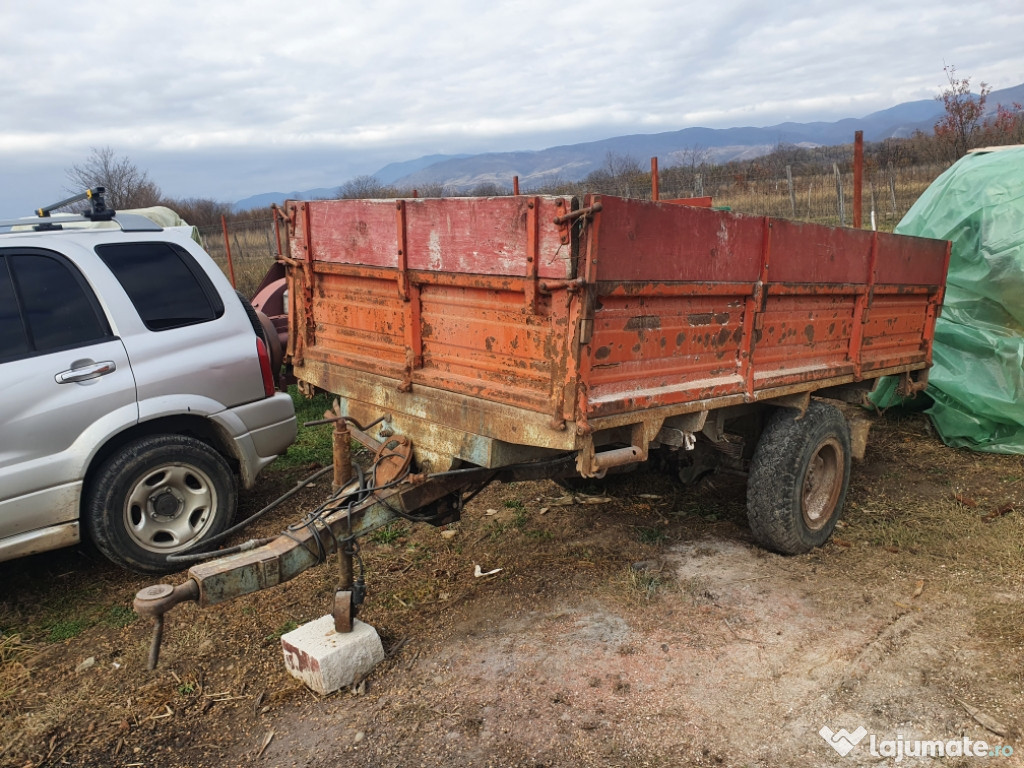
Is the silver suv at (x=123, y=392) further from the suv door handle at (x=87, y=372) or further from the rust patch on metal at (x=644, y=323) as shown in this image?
the rust patch on metal at (x=644, y=323)

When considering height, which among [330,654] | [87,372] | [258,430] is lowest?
[330,654]

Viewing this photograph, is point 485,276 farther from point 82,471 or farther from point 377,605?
point 82,471

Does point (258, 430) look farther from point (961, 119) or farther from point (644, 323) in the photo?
point (961, 119)

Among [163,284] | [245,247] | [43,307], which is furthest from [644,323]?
[245,247]

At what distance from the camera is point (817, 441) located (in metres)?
4.21

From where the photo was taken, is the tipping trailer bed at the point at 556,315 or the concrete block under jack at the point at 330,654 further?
the concrete block under jack at the point at 330,654

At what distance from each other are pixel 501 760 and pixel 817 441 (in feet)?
8.57

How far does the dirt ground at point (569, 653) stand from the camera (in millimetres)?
2781

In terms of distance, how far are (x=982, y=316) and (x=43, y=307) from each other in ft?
24.0

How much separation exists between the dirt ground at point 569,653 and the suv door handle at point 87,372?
3.95 ft

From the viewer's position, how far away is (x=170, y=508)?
4223mm

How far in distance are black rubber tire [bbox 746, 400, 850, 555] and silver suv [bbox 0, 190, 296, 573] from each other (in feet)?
9.90

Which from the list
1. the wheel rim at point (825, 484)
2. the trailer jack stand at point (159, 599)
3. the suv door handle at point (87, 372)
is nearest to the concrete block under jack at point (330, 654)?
the trailer jack stand at point (159, 599)

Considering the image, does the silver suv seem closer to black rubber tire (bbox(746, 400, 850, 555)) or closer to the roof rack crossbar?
the roof rack crossbar
